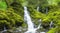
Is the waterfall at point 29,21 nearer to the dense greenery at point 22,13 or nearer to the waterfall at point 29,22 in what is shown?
the waterfall at point 29,22

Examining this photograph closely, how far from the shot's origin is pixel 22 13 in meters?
24.6

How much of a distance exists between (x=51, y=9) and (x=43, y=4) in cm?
193

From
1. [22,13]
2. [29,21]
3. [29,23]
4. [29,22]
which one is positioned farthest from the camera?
[22,13]

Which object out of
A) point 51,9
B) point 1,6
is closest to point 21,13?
point 1,6

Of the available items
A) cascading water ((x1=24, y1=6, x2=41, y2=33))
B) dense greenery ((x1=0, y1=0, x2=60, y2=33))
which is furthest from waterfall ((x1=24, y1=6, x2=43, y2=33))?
dense greenery ((x1=0, y1=0, x2=60, y2=33))

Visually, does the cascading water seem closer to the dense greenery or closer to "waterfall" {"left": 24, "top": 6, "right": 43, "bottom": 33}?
"waterfall" {"left": 24, "top": 6, "right": 43, "bottom": 33}

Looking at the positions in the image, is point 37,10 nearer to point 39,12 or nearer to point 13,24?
point 39,12

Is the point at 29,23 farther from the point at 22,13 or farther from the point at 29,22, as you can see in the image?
the point at 22,13

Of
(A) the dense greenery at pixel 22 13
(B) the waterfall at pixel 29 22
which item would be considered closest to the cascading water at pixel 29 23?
(B) the waterfall at pixel 29 22

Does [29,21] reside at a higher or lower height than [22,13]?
lower

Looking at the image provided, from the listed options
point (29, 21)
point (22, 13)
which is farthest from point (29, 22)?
point (22, 13)

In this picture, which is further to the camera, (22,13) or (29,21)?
(22,13)

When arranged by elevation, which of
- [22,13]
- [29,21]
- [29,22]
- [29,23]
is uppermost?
[22,13]

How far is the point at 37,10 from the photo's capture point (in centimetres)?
2720
